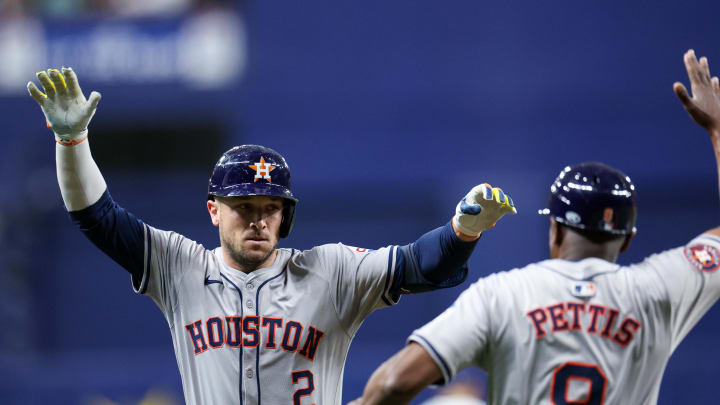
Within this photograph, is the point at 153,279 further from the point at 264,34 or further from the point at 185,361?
the point at 264,34

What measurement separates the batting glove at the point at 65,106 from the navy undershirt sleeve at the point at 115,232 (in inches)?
10.9

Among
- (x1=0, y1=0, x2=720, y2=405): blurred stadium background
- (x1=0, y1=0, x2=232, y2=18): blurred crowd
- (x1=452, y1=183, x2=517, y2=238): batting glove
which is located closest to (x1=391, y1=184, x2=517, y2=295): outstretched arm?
(x1=452, y1=183, x2=517, y2=238): batting glove

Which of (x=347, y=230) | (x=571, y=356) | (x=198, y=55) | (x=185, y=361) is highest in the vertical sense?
(x=198, y=55)

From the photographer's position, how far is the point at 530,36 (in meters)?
10.6

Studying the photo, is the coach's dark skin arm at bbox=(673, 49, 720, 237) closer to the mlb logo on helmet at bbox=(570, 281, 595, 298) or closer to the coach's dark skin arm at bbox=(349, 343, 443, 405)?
the mlb logo on helmet at bbox=(570, 281, 595, 298)

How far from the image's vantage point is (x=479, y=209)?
3635 mm

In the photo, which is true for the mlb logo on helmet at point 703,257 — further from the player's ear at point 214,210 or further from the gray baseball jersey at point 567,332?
the player's ear at point 214,210

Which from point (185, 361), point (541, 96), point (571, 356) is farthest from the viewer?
point (541, 96)

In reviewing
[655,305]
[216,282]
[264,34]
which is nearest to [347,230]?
[264,34]

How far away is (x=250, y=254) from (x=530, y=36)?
7.52 metres

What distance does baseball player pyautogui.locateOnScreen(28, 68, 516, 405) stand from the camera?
365cm

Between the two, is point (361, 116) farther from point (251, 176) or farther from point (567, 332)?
point (567, 332)

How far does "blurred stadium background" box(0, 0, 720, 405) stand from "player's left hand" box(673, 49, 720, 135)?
6.28m

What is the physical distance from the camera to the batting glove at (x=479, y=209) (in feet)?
11.9
